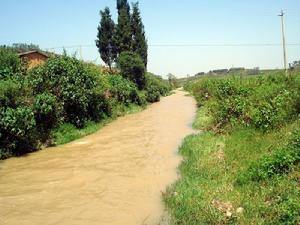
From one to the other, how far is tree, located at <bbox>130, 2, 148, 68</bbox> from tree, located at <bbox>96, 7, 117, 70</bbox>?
2210mm

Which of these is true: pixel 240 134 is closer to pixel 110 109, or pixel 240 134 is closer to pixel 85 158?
pixel 85 158

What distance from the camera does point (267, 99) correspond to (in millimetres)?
14844

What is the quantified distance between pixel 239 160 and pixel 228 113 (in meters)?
5.07

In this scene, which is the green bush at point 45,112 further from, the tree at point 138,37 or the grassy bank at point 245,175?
the tree at point 138,37

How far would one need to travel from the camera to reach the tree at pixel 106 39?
41.8 m

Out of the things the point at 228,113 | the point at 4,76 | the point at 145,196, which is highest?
the point at 4,76

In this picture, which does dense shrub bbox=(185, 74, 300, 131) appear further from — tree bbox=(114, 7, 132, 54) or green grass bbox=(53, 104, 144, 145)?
tree bbox=(114, 7, 132, 54)

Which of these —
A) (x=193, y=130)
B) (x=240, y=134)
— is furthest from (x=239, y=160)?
(x=193, y=130)

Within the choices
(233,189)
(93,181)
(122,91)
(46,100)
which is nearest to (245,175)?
(233,189)

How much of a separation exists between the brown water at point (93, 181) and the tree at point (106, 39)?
83.8 ft

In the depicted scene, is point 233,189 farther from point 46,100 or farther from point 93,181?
point 46,100

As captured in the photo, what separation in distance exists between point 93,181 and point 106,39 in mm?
32885

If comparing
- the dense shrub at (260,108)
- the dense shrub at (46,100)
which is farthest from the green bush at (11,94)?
the dense shrub at (260,108)

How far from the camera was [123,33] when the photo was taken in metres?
40.0
